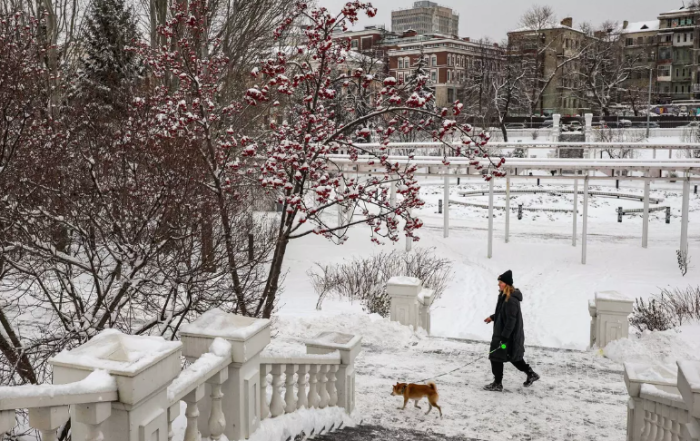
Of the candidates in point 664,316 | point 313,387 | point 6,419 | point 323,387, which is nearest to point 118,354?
point 6,419

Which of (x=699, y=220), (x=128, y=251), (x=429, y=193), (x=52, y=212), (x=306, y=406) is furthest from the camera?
(x=429, y=193)

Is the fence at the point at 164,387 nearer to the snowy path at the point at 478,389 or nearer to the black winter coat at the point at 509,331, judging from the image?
the snowy path at the point at 478,389

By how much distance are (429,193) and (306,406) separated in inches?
1321

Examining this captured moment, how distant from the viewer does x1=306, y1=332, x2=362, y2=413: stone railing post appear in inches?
289

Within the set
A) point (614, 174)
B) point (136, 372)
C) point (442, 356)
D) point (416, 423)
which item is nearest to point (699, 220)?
point (614, 174)

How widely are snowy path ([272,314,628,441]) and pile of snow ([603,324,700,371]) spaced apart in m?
0.30

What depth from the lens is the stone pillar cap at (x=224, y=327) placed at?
5.08 m

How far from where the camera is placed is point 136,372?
3660 mm

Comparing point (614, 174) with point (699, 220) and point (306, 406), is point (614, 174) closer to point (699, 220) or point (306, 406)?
point (699, 220)

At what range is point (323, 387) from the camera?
23.3 feet

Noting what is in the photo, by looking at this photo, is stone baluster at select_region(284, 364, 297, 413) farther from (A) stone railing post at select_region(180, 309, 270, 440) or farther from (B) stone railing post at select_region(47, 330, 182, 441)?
(B) stone railing post at select_region(47, 330, 182, 441)

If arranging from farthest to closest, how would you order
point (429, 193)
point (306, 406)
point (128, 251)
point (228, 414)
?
1. point (429, 193)
2. point (128, 251)
3. point (306, 406)
4. point (228, 414)

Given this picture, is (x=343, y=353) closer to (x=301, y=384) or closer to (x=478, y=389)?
(x=301, y=384)

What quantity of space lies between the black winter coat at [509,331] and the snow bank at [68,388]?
238 inches
